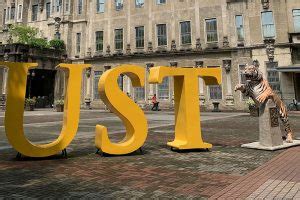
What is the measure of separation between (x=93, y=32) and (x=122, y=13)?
14.9ft

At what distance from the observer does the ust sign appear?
7.04 m

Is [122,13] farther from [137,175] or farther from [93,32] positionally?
[137,175]

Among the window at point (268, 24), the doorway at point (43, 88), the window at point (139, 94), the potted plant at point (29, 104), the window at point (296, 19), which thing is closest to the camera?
the window at point (296, 19)

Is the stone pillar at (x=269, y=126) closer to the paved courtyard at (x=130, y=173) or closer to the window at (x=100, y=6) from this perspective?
the paved courtyard at (x=130, y=173)

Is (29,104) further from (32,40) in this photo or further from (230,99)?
(230,99)

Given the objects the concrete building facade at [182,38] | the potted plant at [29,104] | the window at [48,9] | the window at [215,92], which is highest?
the window at [48,9]

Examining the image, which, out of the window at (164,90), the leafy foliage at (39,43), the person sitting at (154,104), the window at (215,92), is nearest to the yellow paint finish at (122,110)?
the person sitting at (154,104)

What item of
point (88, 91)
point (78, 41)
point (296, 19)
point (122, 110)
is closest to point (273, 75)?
point (296, 19)

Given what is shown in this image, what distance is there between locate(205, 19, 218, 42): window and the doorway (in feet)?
66.1

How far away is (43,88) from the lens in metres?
38.3

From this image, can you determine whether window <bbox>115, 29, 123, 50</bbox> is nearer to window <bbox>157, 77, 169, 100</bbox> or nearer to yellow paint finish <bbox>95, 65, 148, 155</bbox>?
window <bbox>157, 77, 169, 100</bbox>

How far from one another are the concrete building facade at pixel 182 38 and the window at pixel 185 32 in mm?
109

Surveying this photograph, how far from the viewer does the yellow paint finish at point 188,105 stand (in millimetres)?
8367

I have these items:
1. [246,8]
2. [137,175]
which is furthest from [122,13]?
[137,175]
